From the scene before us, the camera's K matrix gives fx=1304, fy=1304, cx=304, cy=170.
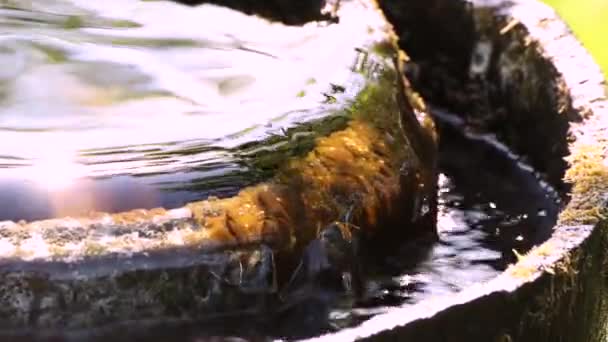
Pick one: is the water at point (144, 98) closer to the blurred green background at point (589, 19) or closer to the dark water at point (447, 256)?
the dark water at point (447, 256)

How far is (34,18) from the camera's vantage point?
3.31 metres

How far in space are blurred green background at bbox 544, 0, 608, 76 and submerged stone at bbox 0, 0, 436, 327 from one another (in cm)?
364

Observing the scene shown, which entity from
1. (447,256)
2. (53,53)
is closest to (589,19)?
(447,256)

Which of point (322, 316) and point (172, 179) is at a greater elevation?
point (172, 179)

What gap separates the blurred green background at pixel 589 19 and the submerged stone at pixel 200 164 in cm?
364

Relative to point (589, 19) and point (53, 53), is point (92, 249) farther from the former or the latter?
point (589, 19)

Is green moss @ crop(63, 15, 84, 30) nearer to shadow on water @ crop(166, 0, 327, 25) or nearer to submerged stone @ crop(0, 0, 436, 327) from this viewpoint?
submerged stone @ crop(0, 0, 436, 327)

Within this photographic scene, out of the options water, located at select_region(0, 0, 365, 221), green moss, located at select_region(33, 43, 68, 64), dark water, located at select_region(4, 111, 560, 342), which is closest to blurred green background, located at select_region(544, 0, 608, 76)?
dark water, located at select_region(4, 111, 560, 342)

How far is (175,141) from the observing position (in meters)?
2.59

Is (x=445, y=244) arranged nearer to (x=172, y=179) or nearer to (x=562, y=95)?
(x=562, y=95)

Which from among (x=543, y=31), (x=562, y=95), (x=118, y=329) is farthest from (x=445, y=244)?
(x=118, y=329)

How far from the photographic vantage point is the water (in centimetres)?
246

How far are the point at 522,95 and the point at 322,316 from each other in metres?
1.26

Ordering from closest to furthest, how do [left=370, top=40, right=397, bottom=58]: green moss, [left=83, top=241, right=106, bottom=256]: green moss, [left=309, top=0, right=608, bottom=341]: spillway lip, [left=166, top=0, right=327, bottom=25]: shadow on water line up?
[left=309, top=0, right=608, bottom=341]: spillway lip, [left=83, top=241, right=106, bottom=256]: green moss, [left=370, top=40, right=397, bottom=58]: green moss, [left=166, top=0, right=327, bottom=25]: shadow on water
